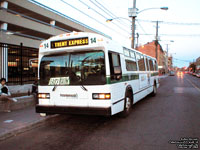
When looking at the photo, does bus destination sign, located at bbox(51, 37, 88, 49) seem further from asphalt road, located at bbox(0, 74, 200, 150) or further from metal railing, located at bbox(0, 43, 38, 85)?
metal railing, located at bbox(0, 43, 38, 85)

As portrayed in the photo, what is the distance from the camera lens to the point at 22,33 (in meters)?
31.1

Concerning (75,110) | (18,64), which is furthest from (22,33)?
(75,110)

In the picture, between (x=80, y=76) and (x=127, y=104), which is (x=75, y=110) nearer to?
(x=80, y=76)

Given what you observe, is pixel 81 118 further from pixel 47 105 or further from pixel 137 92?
pixel 137 92

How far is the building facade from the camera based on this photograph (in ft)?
35.2

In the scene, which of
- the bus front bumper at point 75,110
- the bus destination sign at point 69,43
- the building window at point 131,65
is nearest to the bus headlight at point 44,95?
the bus front bumper at point 75,110

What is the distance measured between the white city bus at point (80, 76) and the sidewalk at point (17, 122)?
1.79 feet

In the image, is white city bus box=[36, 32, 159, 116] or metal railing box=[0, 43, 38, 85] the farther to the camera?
metal railing box=[0, 43, 38, 85]

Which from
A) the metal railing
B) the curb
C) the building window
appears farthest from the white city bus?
the metal railing

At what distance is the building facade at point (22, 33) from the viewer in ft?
35.2

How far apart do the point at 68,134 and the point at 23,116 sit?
261 centimetres

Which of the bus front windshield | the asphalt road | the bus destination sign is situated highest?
the bus destination sign

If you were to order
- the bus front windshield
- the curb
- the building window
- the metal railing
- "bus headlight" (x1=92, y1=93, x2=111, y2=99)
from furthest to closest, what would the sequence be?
the metal railing, the building window, the bus front windshield, "bus headlight" (x1=92, y1=93, x2=111, y2=99), the curb

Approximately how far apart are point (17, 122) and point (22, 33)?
28.4 meters
